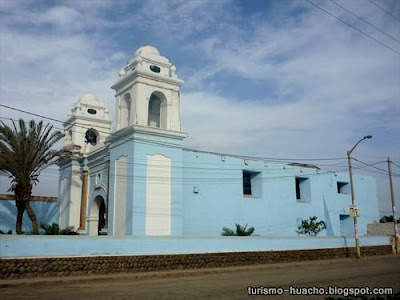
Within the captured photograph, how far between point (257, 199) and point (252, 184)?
1.41 metres

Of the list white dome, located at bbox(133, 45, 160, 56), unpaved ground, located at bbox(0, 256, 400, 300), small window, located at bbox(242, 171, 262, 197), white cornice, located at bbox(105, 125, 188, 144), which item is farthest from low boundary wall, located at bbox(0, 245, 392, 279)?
white dome, located at bbox(133, 45, 160, 56)

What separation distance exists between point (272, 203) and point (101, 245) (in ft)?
49.4

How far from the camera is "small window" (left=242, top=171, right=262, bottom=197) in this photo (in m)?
28.1

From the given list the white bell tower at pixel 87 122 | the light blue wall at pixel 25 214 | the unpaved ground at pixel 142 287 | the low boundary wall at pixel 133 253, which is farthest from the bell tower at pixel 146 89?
the unpaved ground at pixel 142 287

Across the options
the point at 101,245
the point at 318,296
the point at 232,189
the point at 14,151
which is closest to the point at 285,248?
the point at 232,189

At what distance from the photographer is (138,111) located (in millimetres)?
21844

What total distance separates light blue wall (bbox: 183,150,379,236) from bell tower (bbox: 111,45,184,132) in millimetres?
2692

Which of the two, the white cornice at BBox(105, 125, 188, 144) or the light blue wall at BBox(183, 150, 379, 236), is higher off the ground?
the white cornice at BBox(105, 125, 188, 144)

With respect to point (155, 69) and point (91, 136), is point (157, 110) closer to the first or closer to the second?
point (155, 69)

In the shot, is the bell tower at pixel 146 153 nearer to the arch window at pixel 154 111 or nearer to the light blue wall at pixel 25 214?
the arch window at pixel 154 111

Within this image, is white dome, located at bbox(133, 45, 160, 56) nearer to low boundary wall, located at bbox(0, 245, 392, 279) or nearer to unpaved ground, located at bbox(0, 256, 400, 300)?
low boundary wall, located at bbox(0, 245, 392, 279)

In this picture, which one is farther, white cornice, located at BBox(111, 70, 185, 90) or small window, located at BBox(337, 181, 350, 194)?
small window, located at BBox(337, 181, 350, 194)

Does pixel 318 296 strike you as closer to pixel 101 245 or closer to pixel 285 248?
pixel 101 245

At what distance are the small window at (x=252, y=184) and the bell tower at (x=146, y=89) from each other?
7776 millimetres
